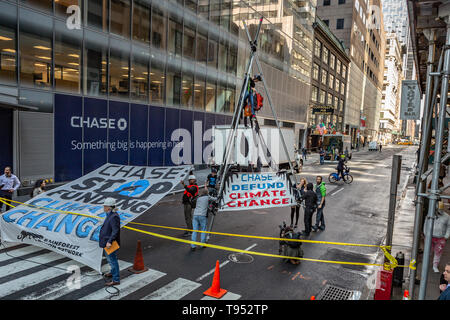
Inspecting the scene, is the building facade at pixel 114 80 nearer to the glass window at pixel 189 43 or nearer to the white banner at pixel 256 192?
the glass window at pixel 189 43

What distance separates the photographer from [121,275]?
303 inches

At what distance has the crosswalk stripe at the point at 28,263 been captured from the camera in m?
7.67

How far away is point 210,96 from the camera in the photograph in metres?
29.5

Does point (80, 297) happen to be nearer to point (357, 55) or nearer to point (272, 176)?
point (272, 176)

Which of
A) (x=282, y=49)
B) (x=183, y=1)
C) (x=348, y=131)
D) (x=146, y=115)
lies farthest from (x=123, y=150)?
(x=348, y=131)

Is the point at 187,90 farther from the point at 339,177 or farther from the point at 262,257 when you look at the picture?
the point at 262,257

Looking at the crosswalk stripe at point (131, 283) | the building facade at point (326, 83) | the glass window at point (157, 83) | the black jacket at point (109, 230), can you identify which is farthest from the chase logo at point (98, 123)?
the building facade at point (326, 83)

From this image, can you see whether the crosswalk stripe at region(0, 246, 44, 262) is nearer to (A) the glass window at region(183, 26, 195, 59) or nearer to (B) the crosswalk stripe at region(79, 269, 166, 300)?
(B) the crosswalk stripe at region(79, 269, 166, 300)

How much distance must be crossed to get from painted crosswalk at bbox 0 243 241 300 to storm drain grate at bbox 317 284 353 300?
192 cm

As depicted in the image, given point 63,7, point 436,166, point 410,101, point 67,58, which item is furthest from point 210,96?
point 436,166

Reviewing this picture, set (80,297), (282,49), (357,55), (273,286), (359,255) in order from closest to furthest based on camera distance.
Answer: (80,297) → (273,286) → (359,255) → (282,49) → (357,55)

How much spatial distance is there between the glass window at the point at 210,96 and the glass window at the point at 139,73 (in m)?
7.65

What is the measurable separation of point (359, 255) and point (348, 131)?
82281mm

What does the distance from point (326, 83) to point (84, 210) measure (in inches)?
2505
